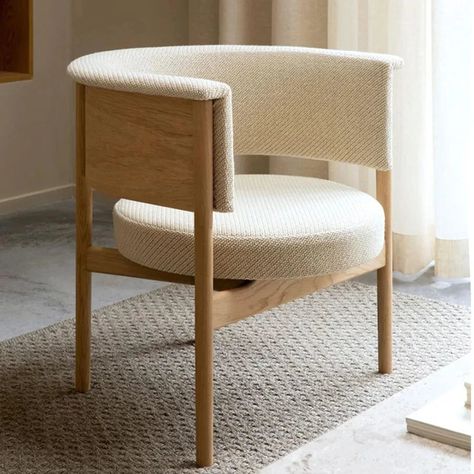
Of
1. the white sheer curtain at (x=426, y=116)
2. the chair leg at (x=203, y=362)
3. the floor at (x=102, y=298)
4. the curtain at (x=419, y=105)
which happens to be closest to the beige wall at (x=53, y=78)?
the floor at (x=102, y=298)

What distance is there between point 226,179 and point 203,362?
347mm

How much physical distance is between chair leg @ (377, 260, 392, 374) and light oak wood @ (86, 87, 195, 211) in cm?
64

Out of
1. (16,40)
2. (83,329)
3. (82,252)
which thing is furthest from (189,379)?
(16,40)

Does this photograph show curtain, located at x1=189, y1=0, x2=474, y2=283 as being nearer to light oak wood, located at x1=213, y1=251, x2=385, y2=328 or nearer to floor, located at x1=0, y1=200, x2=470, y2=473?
floor, located at x1=0, y1=200, x2=470, y2=473

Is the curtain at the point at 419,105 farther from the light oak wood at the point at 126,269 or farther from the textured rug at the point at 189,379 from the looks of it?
the light oak wood at the point at 126,269

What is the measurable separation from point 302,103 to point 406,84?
89 centimetres

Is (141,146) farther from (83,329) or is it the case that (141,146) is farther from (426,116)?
(426,116)

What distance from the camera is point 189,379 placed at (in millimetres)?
2516

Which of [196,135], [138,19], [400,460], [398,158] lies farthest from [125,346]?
[138,19]

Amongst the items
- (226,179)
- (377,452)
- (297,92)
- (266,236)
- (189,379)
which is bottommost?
(189,379)

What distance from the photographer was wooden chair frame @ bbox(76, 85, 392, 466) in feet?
6.56

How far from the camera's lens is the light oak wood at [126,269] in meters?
2.17

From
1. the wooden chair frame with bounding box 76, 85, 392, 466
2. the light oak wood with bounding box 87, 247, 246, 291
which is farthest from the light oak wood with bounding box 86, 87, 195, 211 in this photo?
the light oak wood with bounding box 87, 247, 246, 291

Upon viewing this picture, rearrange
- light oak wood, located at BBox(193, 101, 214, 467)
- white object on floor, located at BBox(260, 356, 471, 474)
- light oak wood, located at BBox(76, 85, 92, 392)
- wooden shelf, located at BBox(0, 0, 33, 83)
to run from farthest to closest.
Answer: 1. wooden shelf, located at BBox(0, 0, 33, 83)
2. light oak wood, located at BBox(76, 85, 92, 392)
3. light oak wood, located at BBox(193, 101, 214, 467)
4. white object on floor, located at BBox(260, 356, 471, 474)
